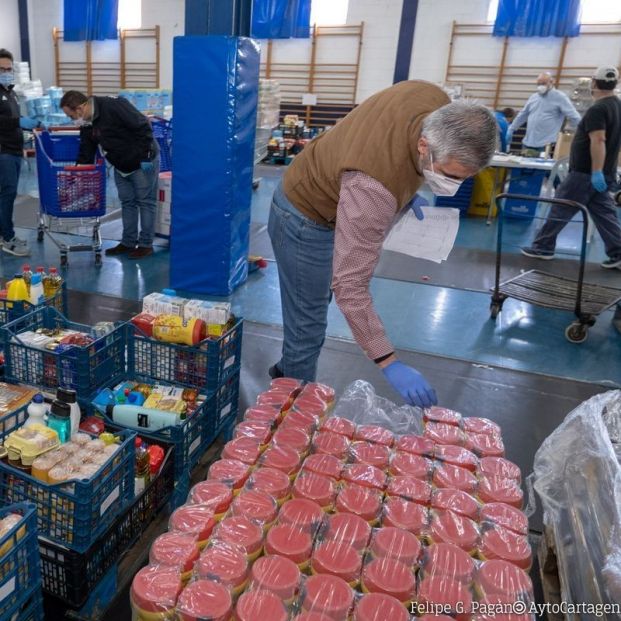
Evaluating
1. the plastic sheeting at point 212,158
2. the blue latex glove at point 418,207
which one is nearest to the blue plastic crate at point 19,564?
the blue latex glove at point 418,207

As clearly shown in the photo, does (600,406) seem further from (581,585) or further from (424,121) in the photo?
(424,121)

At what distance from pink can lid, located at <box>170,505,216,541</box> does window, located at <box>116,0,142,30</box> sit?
51.0 ft

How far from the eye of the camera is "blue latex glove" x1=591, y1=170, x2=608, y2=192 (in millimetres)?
4852

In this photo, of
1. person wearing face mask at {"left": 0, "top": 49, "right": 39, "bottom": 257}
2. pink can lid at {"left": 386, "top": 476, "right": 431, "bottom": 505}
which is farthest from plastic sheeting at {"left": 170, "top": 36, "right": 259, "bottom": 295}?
pink can lid at {"left": 386, "top": 476, "right": 431, "bottom": 505}

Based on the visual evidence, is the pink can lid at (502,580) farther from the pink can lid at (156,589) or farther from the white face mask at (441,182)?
the white face mask at (441,182)

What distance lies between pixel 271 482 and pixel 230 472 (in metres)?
0.13

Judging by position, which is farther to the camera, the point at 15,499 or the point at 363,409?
the point at 363,409

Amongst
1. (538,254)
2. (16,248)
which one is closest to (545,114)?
(538,254)

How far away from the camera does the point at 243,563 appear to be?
52.5 inches

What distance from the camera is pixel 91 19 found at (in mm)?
14164

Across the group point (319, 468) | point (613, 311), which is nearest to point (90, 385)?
point (319, 468)

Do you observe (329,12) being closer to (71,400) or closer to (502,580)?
(71,400)

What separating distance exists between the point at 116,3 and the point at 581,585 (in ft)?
52.7

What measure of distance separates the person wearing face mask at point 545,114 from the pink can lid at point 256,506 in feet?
26.1
